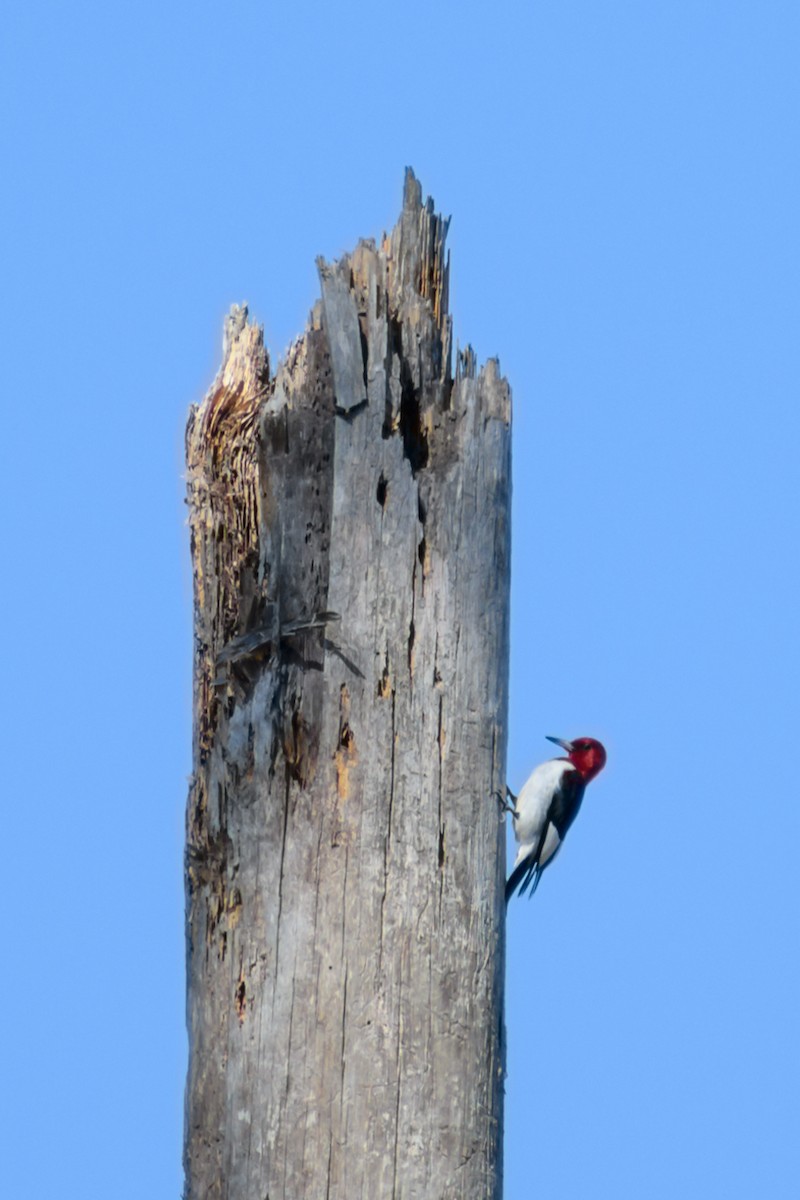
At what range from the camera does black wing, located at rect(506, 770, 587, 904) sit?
594 centimetres

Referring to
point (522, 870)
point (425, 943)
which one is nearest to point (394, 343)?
A: point (425, 943)

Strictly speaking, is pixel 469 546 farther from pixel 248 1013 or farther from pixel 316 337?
pixel 248 1013

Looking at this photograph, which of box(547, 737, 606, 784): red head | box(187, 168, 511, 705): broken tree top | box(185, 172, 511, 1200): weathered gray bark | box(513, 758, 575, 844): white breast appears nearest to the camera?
box(185, 172, 511, 1200): weathered gray bark

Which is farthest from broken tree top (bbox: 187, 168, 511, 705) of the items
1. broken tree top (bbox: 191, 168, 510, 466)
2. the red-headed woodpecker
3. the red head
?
the red head

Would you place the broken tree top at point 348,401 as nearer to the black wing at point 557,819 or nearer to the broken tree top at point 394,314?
the broken tree top at point 394,314

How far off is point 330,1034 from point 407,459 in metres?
1.36

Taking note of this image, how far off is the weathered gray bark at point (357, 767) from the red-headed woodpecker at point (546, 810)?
4.34 feet

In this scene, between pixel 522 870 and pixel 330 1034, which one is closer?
pixel 330 1034

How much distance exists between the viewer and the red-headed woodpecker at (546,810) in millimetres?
5695

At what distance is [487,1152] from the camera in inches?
151

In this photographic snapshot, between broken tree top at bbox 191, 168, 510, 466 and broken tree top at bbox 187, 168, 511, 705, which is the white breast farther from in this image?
broken tree top at bbox 191, 168, 510, 466

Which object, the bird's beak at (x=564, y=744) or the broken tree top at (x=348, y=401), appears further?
the bird's beak at (x=564, y=744)

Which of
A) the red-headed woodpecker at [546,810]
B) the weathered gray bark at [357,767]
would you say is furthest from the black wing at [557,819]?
the weathered gray bark at [357,767]

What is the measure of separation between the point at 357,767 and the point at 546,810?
7.05 ft
